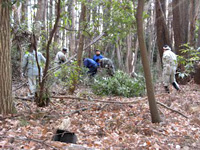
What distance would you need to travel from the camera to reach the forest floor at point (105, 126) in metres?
3.95

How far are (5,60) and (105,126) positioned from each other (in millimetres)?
2394

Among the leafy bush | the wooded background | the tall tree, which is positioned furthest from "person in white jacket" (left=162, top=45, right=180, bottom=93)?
the tall tree

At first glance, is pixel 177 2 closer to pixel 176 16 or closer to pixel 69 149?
pixel 176 16

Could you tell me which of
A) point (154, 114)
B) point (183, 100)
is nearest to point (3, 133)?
point (154, 114)

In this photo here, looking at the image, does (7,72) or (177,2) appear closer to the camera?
(7,72)

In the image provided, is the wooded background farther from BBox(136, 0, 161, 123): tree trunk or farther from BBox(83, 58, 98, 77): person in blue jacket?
BBox(83, 58, 98, 77): person in blue jacket

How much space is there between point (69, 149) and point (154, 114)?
231cm

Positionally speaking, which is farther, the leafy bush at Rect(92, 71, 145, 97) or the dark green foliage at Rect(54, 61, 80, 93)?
the leafy bush at Rect(92, 71, 145, 97)

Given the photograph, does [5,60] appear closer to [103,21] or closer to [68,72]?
[68,72]

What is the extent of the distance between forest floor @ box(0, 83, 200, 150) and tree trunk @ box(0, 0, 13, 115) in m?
0.28

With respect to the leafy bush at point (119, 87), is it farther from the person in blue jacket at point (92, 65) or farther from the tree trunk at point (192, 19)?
the tree trunk at point (192, 19)

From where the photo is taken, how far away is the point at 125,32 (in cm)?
658

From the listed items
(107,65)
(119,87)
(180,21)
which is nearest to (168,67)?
(119,87)

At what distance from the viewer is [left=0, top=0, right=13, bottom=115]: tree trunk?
454 centimetres
